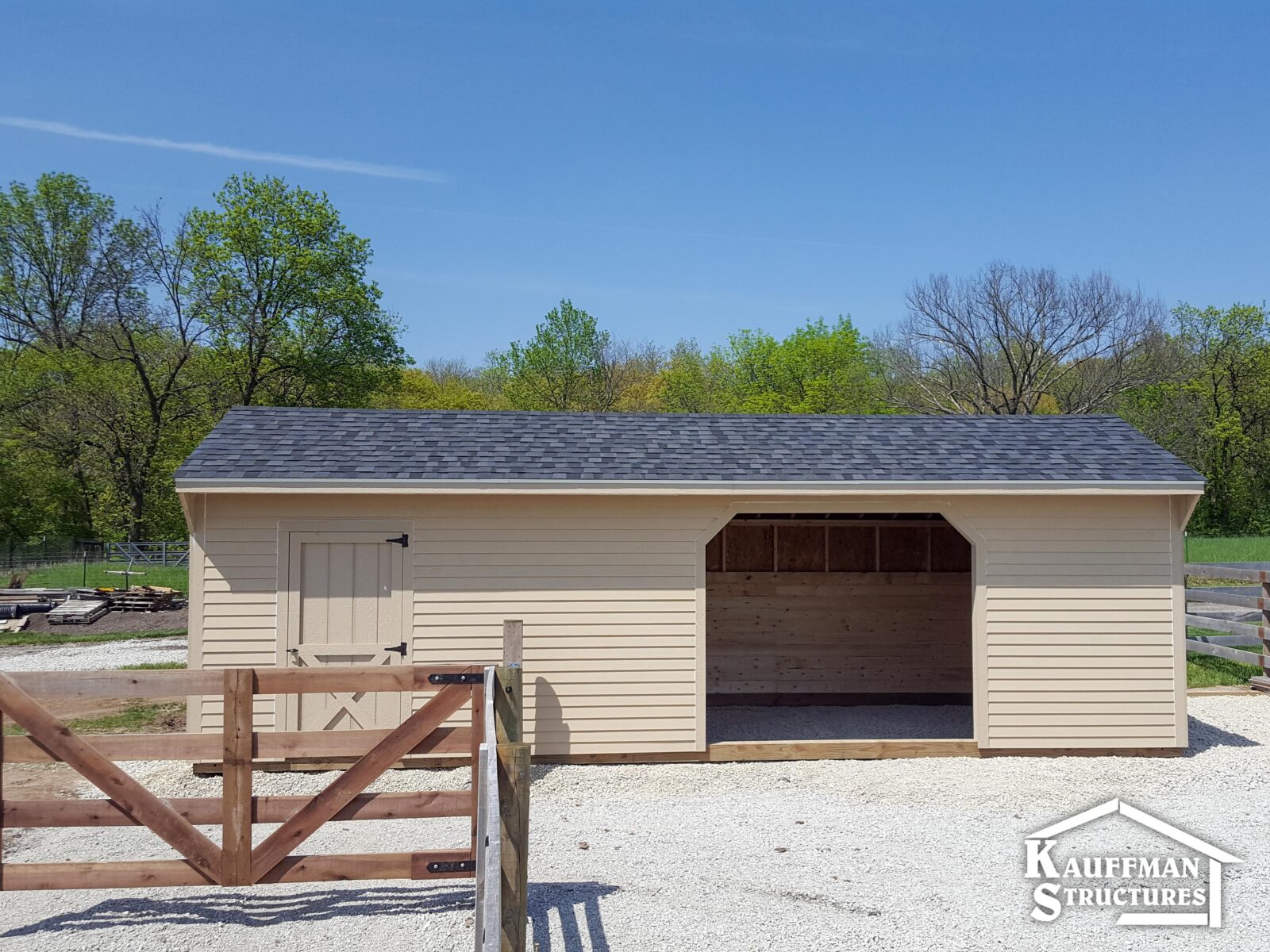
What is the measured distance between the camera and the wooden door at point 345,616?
27.0ft

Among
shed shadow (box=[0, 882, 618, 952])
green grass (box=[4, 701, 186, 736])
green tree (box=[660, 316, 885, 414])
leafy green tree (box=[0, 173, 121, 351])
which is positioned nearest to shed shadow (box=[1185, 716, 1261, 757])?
shed shadow (box=[0, 882, 618, 952])

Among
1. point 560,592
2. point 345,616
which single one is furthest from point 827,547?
point 345,616

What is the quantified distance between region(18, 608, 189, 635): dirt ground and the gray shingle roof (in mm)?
9937

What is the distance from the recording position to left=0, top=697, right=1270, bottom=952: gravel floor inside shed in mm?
4773

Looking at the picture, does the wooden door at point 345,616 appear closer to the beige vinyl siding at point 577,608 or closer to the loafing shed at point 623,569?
the loafing shed at point 623,569

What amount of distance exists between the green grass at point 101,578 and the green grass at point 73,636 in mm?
4627

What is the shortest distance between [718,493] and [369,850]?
3979 millimetres

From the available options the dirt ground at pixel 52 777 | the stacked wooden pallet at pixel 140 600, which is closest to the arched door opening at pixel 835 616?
the dirt ground at pixel 52 777

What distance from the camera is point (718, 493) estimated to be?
8.39 metres

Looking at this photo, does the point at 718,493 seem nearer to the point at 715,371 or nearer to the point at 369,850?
the point at 369,850

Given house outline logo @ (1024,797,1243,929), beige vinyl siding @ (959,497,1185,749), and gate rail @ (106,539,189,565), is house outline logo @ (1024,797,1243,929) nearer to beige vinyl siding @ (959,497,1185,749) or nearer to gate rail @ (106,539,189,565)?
beige vinyl siding @ (959,497,1185,749)

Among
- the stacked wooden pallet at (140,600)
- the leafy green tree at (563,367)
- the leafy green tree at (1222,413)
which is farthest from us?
the leafy green tree at (563,367)

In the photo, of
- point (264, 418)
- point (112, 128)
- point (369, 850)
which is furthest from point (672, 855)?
point (112, 128)

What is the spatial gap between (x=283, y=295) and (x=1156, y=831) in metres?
30.3
